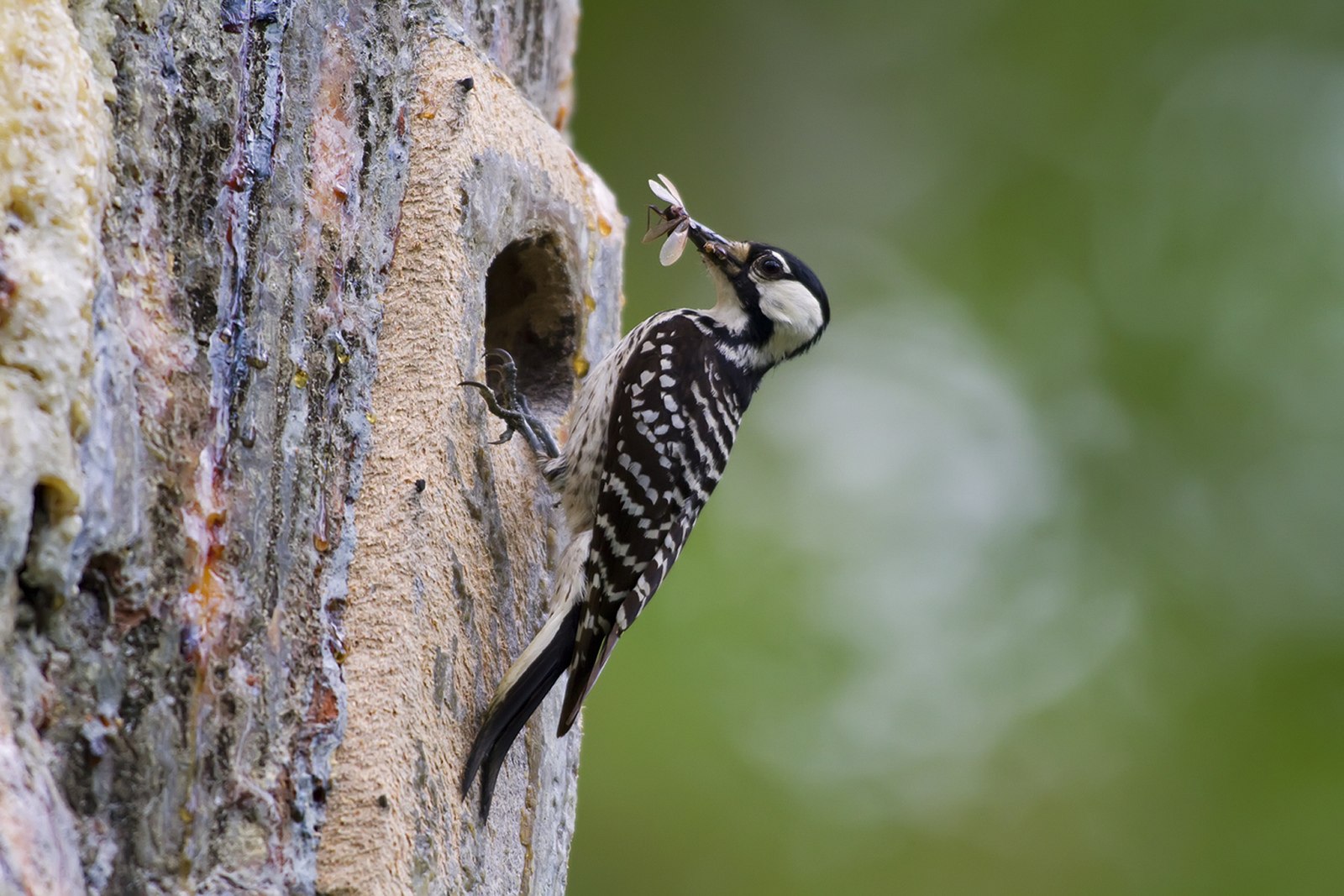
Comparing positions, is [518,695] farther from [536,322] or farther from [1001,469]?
[1001,469]

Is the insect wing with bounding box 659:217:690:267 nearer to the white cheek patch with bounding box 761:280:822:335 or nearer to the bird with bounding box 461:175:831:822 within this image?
the bird with bounding box 461:175:831:822

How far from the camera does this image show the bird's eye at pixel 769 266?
144 inches

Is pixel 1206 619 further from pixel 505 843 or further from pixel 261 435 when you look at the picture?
pixel 261 435

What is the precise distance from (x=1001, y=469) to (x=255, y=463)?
547 centimetres

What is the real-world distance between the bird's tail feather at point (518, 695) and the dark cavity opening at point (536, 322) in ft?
2.78

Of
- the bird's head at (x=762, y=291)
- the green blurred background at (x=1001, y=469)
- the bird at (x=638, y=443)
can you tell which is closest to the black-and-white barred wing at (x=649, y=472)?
the bird at (x=638, y=443)

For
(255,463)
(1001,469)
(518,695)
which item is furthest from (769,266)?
(1001,469)

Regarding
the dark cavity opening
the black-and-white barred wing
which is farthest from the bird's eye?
the dark cavity opening

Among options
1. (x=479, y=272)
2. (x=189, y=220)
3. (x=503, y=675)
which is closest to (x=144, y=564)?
(x=189, y=220)

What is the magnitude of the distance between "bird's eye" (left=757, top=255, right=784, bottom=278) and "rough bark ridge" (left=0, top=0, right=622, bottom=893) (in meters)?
0.99

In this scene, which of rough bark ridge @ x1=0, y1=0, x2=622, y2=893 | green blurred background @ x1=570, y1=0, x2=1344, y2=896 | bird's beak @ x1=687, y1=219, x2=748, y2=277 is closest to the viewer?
rough bark ridge @ x1=0, y1=0, x2=622, y2=893

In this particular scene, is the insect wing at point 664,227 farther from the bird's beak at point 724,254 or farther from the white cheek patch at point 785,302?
the white cheek patch at point 785,302

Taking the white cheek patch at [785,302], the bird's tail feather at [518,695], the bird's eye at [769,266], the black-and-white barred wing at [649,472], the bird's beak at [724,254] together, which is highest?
the bird's beak at [724,254]

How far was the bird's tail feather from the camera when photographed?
2.28 metres
